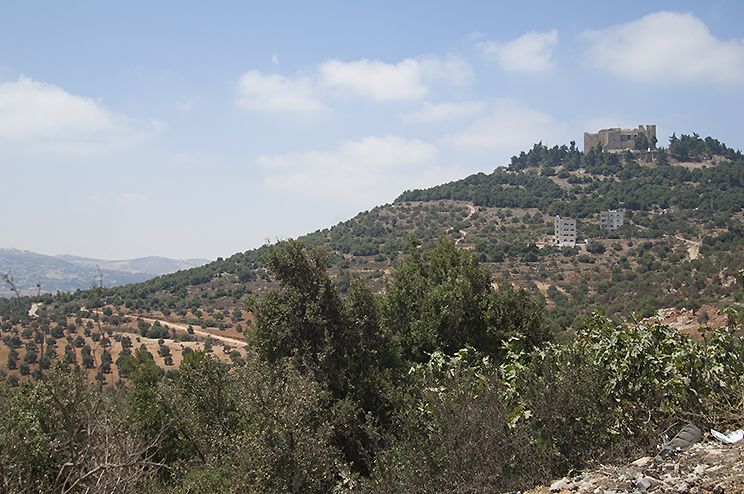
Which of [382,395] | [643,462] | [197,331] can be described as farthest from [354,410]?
[197,331]

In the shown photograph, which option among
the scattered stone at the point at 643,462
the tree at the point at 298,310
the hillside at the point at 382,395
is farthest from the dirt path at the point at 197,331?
the scattered stone at the point at 643,462

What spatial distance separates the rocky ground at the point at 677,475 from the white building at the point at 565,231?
6347 cm

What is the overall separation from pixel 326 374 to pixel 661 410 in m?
6.08

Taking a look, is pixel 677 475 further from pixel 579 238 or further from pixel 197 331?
pixel 579 238

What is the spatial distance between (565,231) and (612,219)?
433 inches

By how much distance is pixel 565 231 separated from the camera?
65250 millimetres

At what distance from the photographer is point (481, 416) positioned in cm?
561

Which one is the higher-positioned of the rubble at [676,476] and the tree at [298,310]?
the tree at [298,310]

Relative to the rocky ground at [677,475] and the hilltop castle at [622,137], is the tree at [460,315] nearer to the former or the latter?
the rocky ground at [677,475]

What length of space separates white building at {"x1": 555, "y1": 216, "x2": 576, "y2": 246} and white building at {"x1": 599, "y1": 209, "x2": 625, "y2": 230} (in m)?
7.66

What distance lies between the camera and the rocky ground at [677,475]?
159 inches

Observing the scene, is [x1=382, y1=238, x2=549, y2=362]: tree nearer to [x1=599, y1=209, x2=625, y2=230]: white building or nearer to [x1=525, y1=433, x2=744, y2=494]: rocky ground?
[x1=525, y1=433, x2=744, y2=494]: rocky ground

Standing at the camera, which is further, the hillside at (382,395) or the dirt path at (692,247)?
the dirt path at (692,247)

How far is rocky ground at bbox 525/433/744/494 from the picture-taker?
404 cm
